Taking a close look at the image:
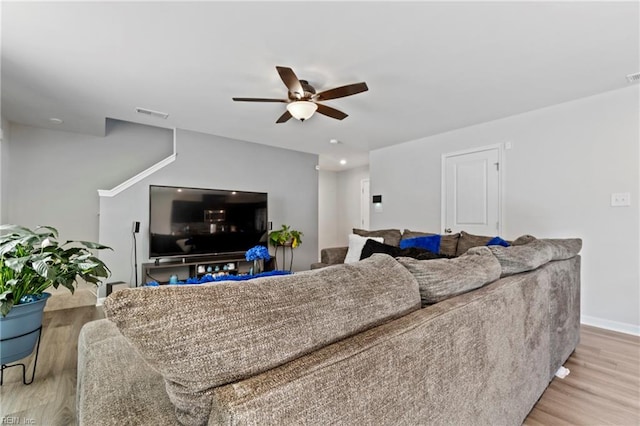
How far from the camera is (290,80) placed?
2.32 metres

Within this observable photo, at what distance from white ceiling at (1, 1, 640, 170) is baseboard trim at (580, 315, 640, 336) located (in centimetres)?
232

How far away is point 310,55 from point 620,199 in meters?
3.29

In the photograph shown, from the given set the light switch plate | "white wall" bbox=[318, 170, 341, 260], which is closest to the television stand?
"white wall" bbox=[318, 170, 341, 260]

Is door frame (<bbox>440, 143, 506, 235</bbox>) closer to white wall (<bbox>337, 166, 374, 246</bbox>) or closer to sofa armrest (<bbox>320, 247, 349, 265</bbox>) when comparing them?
sofa armrest (<bbox>320, 247, 349, 265</bbox>)

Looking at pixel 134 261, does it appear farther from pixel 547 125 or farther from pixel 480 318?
pixel 547 125

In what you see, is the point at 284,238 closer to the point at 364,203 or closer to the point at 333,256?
the point at 333,256

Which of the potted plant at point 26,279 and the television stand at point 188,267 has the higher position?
the potted plant at point 26,279

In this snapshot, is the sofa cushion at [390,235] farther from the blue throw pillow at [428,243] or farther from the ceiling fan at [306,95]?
the ceiling fan at [306,95]

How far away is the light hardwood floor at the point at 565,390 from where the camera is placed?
156 cm

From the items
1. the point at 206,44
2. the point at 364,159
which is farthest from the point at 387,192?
the point at 206,44

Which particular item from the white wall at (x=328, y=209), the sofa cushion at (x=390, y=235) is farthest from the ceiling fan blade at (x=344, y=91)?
the white wall at (x=328, y=209)

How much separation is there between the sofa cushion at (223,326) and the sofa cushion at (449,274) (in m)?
0.37

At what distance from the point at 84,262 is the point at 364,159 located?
5.39m

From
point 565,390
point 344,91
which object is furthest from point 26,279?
point 565,390
